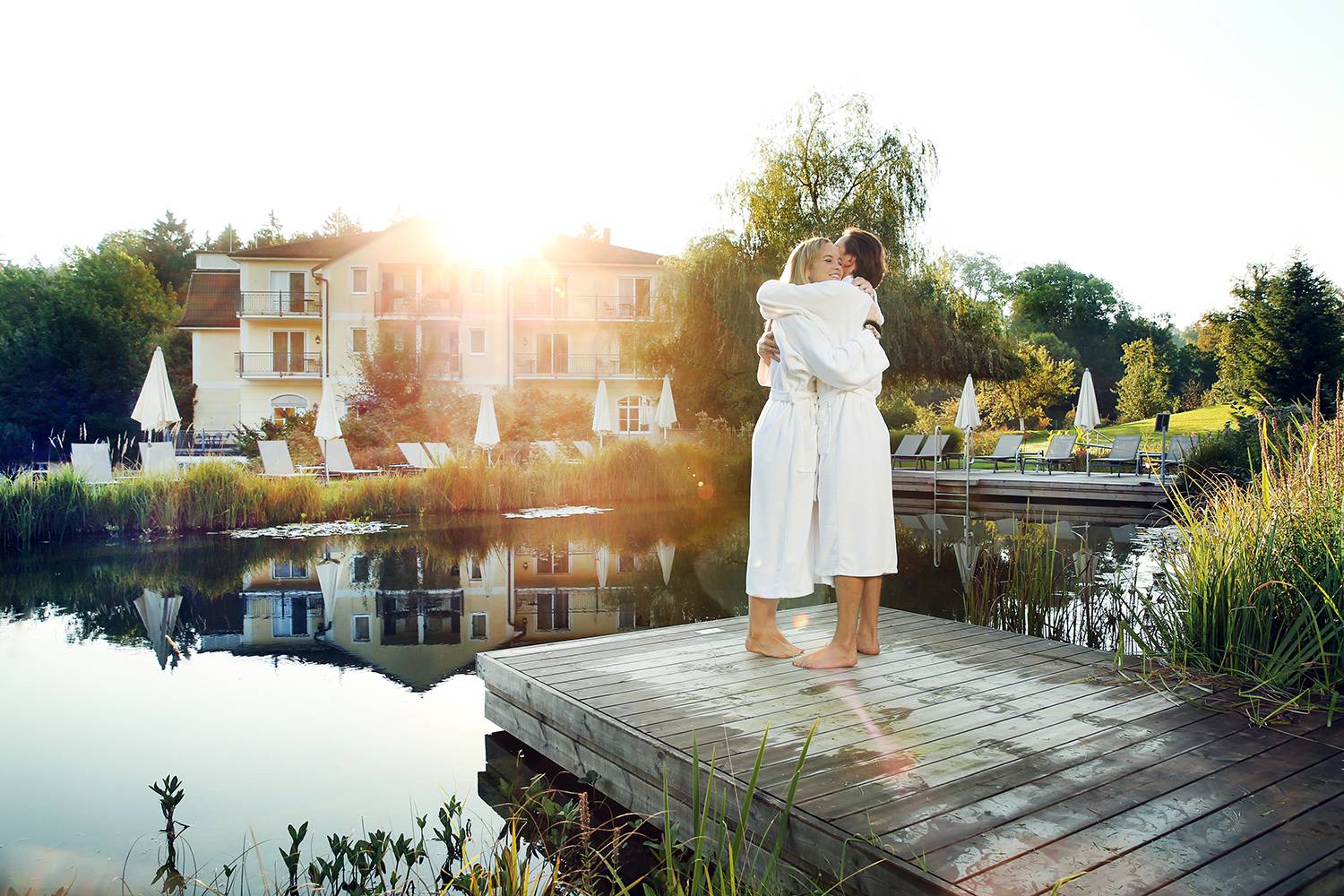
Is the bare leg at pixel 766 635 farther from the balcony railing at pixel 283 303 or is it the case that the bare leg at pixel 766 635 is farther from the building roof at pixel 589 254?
the balcony railing at pixel 283 303

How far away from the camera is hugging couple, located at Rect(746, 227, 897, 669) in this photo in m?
3.43

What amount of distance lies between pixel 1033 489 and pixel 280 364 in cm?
2555

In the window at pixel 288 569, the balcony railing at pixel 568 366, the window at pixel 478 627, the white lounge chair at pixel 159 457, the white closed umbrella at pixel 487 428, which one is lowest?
the window at pixel 478 627

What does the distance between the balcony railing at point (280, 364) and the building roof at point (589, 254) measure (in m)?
8.58

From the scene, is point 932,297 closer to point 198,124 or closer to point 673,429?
point 673,429

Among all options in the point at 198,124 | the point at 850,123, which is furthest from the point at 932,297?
the point at 198,124

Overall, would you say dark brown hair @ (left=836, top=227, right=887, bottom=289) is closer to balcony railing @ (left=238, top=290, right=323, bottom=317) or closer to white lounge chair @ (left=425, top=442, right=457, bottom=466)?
white lounge chair @ (left=425, top=442, right=457, bottom=466)

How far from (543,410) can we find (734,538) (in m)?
16.3

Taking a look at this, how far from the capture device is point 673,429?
24.5 m

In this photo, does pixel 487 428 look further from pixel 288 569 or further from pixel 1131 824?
pixel 1131 824

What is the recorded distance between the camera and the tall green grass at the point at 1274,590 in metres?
3.21

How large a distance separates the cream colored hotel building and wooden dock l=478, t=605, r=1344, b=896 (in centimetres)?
2735

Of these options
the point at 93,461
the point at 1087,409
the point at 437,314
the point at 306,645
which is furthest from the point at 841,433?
the point at 437,314

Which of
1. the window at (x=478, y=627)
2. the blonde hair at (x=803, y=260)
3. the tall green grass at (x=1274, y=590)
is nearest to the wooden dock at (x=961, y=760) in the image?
the tall green grass at (x=1274, y=590)
